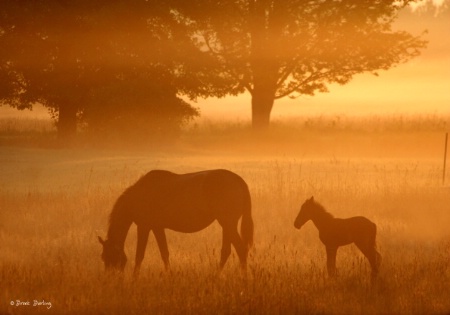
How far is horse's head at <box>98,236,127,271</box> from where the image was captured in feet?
32.8

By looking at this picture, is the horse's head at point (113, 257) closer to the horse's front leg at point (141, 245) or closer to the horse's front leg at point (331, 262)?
the horse's front leg at point (141, 245)

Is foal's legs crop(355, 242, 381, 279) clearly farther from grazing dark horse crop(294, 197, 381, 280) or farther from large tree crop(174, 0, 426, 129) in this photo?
large tree crop(174, 0, 426, 129)

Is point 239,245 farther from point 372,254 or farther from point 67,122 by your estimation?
point 67,122

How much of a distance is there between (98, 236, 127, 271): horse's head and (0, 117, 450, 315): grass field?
0.94ft

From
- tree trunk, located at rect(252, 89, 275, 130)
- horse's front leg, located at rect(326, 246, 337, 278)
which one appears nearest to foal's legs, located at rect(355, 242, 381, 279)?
horse's front leg, located at rect(326, 246, 337, 278)

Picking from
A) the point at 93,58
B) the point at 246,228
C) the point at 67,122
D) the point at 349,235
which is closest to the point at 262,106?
the point at 93,58

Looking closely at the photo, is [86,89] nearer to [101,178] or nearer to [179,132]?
[179,132]

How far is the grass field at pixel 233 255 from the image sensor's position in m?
8.75

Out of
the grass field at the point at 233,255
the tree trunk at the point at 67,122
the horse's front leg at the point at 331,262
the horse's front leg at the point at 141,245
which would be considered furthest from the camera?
the tree trunk at the point at 67,122

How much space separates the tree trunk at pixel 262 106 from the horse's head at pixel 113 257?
29252mm

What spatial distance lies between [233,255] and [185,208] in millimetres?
1135

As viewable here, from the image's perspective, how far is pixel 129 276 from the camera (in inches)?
400

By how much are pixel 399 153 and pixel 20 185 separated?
21.0 meters

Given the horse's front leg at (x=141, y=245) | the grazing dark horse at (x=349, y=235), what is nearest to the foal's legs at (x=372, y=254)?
the grazing dark horse at (x=349, y=235)
